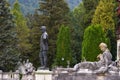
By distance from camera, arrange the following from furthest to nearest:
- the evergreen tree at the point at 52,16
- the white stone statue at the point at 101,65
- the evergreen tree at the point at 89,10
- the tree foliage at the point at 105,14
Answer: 1. the evergreen tree at the point at 89,10
2. the evergreen tree at the point at 52,16
3. the tree foliage at the point at 105,14
4. the white stone statue at the point at 101,65

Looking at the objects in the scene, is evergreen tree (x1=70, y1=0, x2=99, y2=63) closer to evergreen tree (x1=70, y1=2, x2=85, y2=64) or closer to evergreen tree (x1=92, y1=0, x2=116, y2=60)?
evergreen tree (x1=70, y1=2, x2=85, y2=64)

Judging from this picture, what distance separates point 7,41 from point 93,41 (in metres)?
9.31

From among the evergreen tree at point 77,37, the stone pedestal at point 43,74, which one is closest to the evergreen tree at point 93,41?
the evergreen tree at point 77,37

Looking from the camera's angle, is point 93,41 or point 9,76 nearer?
point 9,76

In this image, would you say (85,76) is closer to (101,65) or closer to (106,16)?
(101,65)

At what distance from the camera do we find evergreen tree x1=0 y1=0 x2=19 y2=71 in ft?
141

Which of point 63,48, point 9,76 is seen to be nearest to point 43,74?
point 9,76

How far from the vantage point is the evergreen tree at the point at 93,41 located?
47.1 m

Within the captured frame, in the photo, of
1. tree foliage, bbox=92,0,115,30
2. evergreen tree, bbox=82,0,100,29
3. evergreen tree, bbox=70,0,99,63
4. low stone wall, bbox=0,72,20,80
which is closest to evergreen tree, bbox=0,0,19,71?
low stone wall, bbox=0,72,20,80

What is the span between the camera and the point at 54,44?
5553cm

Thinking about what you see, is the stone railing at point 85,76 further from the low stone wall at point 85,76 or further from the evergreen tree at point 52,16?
the evergreen tree at point 52,16

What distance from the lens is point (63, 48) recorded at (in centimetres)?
5369

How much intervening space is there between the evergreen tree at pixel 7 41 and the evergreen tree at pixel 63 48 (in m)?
8.20

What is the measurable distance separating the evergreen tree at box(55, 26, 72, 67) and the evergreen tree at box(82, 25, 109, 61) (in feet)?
15.7
